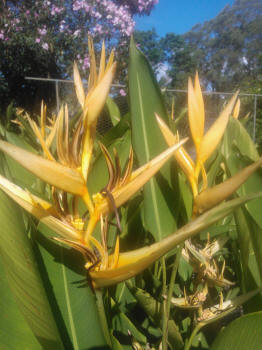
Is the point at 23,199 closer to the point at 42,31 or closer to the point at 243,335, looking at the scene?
the point at 243,335

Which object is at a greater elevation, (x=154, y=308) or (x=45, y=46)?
(x=45, y=46)

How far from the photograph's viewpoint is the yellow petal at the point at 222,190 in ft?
1.27

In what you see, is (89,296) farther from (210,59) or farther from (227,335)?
(210,59)

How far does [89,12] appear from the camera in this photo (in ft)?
30.2

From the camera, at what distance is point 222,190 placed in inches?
15.8

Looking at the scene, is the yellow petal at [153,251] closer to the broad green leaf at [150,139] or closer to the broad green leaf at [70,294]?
the broad green leaf at [70,294]

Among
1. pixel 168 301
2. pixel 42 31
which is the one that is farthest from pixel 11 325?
pixel 42 31

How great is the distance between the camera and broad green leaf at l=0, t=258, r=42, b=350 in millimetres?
442

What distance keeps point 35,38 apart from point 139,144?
30.2ft

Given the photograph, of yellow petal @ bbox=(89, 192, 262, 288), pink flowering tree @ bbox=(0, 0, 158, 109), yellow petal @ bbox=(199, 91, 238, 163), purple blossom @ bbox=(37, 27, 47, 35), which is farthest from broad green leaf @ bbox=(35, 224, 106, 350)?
purple blossom @ bbox=(37, 27, 47, 35)

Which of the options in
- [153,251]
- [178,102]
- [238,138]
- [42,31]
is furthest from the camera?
[42,31]

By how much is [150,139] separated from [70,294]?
12.0 inches

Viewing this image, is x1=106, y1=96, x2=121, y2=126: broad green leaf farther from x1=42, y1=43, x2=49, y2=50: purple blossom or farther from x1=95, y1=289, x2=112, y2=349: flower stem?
x1=42, y1=43, x2=49, y2=50: purple blossom

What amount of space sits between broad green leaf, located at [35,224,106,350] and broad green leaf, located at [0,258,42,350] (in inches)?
3.0
